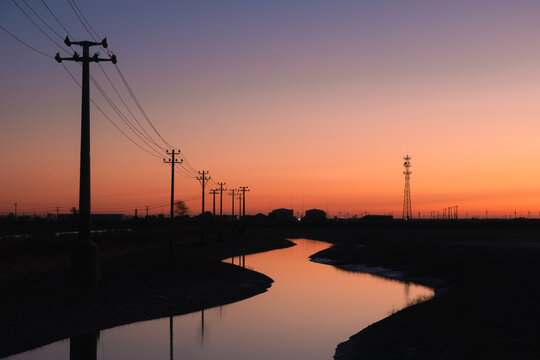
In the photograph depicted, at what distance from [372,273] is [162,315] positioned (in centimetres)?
2917

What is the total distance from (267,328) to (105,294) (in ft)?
30.5

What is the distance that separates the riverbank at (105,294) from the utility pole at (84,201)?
0.99m

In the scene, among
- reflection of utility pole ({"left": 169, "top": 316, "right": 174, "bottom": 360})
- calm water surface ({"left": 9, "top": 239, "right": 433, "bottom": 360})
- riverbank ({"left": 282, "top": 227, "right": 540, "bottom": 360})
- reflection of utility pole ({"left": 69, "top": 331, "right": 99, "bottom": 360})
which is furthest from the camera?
calm water surface ({"left": 9, "top": 239, "right": 433, "bottom": 360})

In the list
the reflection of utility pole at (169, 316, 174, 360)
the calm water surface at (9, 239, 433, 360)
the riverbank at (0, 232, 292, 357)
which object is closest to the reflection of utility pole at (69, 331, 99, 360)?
the calm water surface at (9, 239, 433, 360)

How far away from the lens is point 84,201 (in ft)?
95.6

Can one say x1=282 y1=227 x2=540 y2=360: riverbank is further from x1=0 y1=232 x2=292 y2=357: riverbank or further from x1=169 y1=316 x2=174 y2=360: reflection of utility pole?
x1=0 y1=232 x2=292 y2=357: riverbank

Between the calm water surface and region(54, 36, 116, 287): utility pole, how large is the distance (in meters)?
5.49

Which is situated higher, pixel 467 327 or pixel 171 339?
pixel 467 327

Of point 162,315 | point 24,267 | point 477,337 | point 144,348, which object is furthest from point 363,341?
point 24,267

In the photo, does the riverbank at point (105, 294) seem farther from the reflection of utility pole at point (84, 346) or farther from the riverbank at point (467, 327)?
the riverbank at point (467, 327)

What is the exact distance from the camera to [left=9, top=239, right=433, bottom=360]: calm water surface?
21578mm

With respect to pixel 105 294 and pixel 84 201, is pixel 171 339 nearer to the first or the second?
pixel 105 294

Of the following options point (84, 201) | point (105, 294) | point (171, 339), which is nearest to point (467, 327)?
point (171, 339)

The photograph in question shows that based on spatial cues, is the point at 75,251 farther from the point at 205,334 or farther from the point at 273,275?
the point at 273,275
